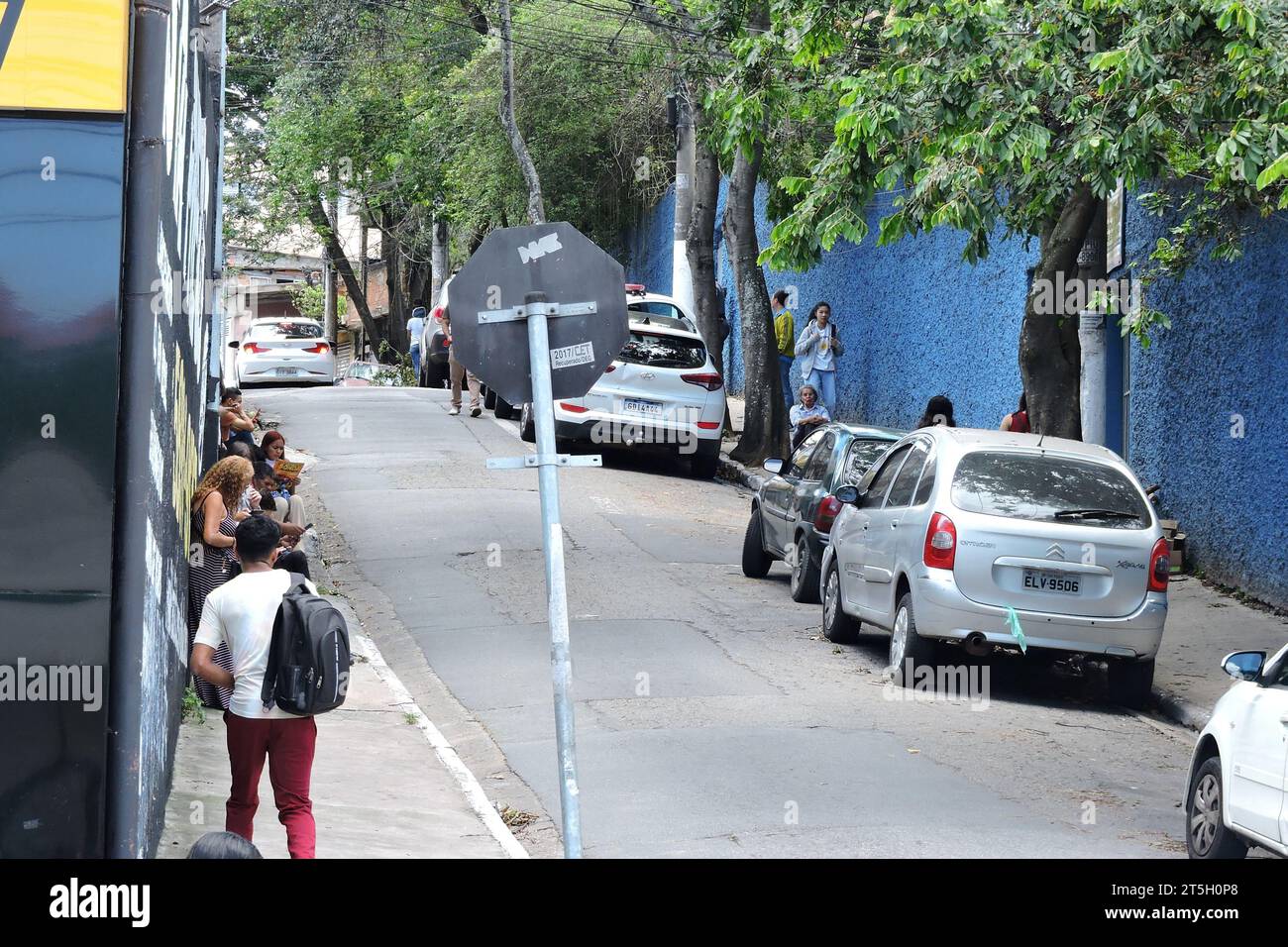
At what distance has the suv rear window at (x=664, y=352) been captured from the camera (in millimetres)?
19234

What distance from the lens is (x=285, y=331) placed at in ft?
113

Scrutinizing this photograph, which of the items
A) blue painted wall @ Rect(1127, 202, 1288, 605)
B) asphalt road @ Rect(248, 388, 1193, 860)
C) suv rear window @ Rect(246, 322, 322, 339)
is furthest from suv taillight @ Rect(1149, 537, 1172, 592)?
suv rear window @ Rect(246, 322, 322, 339)

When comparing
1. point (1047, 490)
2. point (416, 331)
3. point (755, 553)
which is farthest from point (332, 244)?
point (1047, 490)

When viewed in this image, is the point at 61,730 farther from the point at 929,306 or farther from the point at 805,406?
the point at 929,306

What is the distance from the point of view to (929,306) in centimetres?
2242

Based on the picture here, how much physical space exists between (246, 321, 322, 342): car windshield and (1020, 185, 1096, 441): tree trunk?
861 inches

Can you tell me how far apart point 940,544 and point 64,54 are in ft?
20.6

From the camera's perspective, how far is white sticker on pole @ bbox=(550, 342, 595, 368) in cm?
587

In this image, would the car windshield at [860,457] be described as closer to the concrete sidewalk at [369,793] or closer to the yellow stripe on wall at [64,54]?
the concrete sidewalk at [369,793]

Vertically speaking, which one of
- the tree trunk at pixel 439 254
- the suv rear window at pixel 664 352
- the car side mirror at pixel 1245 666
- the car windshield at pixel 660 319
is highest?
the tree trunk at pixel 439 254

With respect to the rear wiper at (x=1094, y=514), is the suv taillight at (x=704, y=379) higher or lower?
higher

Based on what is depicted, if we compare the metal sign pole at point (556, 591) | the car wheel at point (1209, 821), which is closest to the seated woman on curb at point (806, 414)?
the car wheel at point (1209, 821)

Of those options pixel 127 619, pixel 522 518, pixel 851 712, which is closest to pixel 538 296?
pixel 127 619

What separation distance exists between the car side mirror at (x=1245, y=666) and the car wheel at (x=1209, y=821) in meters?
0.38
